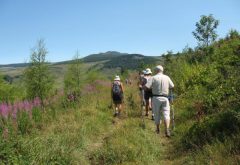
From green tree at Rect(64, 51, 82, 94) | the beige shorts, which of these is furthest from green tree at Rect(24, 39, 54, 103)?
the beige shorts

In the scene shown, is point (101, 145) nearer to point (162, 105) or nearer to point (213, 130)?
point (162, 105)

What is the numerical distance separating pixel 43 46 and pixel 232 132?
20159 millimetres

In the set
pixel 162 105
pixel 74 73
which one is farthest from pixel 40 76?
pixel 162 105

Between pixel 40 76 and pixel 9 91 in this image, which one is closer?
pixel 40 76

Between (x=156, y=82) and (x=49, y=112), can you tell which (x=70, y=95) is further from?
(x=156, y=82)

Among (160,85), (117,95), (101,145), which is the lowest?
(101,145)

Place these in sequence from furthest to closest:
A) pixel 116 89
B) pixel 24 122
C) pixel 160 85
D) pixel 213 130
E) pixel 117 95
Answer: pixel 116 89 → pixel 117 95 → pixel 24 122 → pixel 160 85 → pixel 213 130

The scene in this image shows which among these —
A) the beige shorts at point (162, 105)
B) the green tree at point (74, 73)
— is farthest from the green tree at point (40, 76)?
the beige shorts at point (162, 105)

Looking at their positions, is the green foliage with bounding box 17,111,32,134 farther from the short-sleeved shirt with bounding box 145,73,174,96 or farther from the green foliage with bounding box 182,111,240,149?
the green foliage with bounding box 182,111,240,149

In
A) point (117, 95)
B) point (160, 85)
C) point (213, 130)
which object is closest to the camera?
point (213, 130)

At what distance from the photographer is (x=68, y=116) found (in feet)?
45.6

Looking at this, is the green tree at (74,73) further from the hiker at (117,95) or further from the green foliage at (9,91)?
the hiker at (117,95)

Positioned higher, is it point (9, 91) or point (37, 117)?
point (37, 117)

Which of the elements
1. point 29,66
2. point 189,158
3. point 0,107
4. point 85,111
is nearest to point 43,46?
point 29,66
